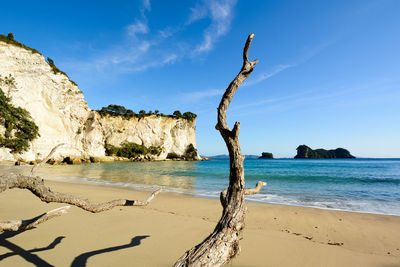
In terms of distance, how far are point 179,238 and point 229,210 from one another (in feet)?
8.26

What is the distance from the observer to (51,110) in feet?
121

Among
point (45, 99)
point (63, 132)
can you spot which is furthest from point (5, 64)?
point (63, 132)

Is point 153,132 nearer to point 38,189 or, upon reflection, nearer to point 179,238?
point 179,238

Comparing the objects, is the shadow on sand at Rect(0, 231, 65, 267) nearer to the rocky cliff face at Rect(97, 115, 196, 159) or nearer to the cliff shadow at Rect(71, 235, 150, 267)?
the cliff shadow at Rect(71, 235, 150, 267)

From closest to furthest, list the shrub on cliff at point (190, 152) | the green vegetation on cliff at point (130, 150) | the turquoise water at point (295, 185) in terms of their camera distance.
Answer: the turquoise water at point (295, 185), the green vegetation on cliff at point (130, 150), the shrub on cliff at point (190, 152)

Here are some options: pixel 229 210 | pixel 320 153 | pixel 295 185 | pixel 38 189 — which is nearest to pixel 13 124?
pixel 38 189

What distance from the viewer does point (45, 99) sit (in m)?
36.0

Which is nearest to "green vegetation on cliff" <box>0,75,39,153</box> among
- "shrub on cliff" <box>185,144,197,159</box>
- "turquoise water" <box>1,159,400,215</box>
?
"turquoise water" <box>1,159,400,215</box>

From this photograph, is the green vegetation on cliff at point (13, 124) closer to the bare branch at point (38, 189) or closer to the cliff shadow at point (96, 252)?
the cliff shadow at point (96, 252)

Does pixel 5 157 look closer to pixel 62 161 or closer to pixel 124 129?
pixel 62 161

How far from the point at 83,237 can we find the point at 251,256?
10.6 feet

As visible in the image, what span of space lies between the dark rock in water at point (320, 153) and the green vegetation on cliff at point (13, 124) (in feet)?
433

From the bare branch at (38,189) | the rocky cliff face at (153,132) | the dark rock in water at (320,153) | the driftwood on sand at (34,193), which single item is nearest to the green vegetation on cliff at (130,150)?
the rocky cliff face at (153,132)

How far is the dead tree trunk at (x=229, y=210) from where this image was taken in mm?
1773
